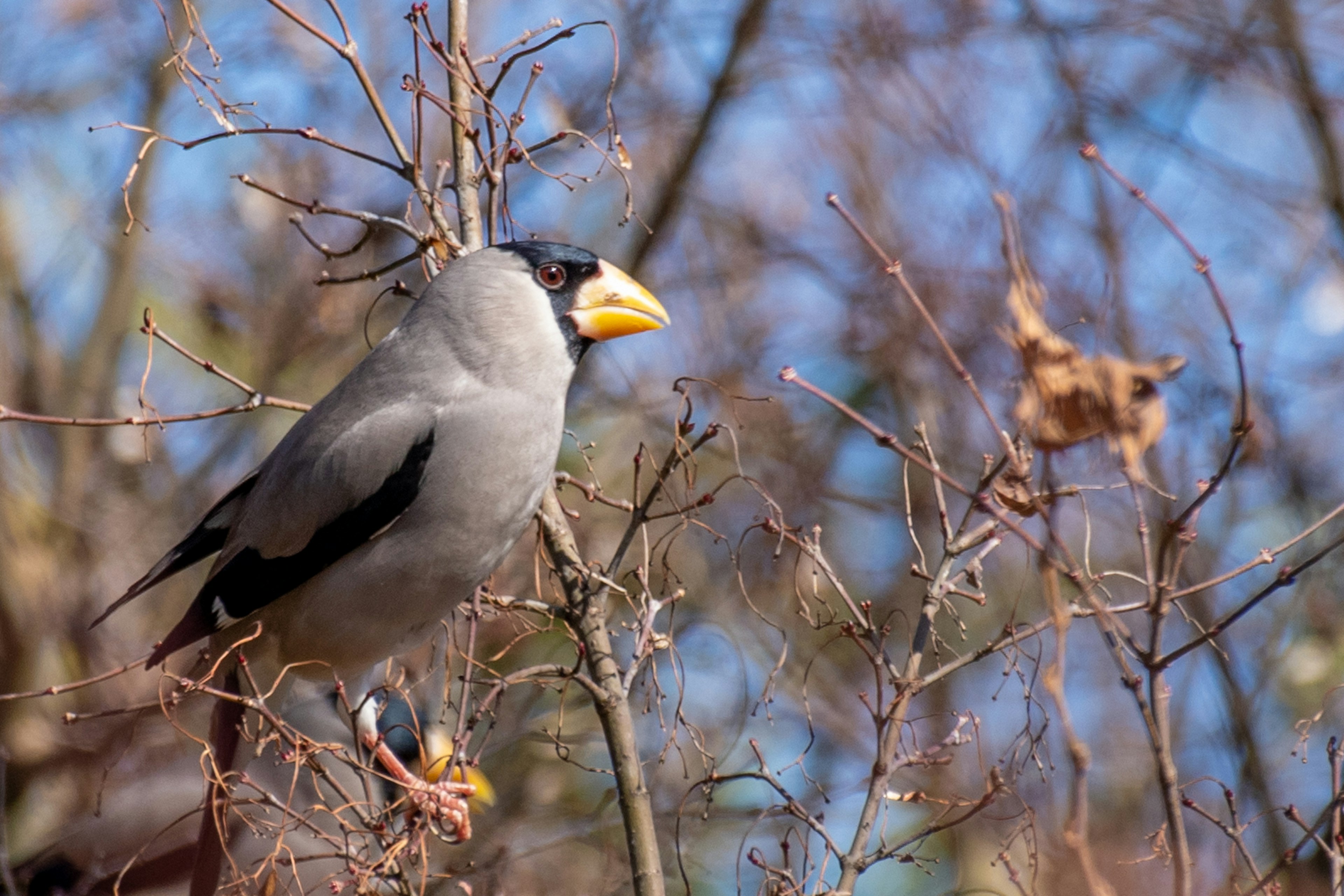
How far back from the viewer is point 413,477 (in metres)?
3.55

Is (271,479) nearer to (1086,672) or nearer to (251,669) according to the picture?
(251,669)

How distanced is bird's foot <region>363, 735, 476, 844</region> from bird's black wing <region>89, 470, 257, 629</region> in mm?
788

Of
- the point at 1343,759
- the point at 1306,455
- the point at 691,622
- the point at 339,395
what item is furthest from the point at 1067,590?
the point at 339,395

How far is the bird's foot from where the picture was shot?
264 centimetres

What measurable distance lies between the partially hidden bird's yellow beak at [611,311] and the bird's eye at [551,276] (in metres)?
0.06

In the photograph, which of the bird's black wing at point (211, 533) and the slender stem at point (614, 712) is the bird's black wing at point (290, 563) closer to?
the bird's black wing at point (211, 533)

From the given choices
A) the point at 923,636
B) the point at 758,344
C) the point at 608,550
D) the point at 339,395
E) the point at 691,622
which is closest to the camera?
the point at 923,636

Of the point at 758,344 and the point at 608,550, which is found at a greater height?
the point at 758,344

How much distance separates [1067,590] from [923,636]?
4.18 meters

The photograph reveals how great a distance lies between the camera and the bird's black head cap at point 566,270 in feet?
12.4

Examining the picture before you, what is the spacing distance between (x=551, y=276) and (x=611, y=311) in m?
0.20

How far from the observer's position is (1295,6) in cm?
557

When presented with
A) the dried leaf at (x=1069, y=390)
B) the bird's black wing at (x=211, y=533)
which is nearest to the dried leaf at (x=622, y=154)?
the dried leaf at (x=1069, y=390)

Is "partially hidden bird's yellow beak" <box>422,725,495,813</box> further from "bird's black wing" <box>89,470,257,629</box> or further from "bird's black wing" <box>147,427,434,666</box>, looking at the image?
"bird's black wing" <box>147,427,434,666</box>
